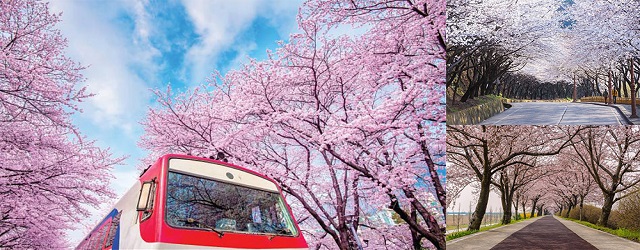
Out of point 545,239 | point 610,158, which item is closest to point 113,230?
point 545,239

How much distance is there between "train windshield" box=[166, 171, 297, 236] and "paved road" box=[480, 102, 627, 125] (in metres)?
2.63

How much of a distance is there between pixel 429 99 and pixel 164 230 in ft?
11.2

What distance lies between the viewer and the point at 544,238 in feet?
16.5

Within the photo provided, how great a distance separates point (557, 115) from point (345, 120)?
230 centimetres

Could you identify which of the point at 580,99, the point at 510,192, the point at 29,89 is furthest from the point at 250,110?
the point at 580,99

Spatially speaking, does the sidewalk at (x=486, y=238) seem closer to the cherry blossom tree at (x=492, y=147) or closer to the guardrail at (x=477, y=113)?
the cherry blossom tree at (x=492, y=147)

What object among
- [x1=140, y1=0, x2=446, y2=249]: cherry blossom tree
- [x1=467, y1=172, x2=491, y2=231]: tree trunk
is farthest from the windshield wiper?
[x1=467, y1=172, x2=491, y2=231]: tree trunk

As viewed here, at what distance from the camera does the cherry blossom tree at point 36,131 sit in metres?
6.31

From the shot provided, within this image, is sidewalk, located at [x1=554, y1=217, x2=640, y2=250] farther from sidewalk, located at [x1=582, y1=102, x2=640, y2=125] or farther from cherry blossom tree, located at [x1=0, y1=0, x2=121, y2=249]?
cherry blossom tree, located at [x1=0, y1=0, x2=121, y2=249]

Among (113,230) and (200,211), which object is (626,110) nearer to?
(200,211)

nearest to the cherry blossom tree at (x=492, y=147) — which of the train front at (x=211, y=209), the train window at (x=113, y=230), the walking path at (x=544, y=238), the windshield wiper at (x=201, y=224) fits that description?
the walking path at (x=544, y=238)

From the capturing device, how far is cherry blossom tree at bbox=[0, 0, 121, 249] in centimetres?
631

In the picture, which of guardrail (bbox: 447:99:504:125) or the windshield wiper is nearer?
the windshield wiper

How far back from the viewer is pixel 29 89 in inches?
249
